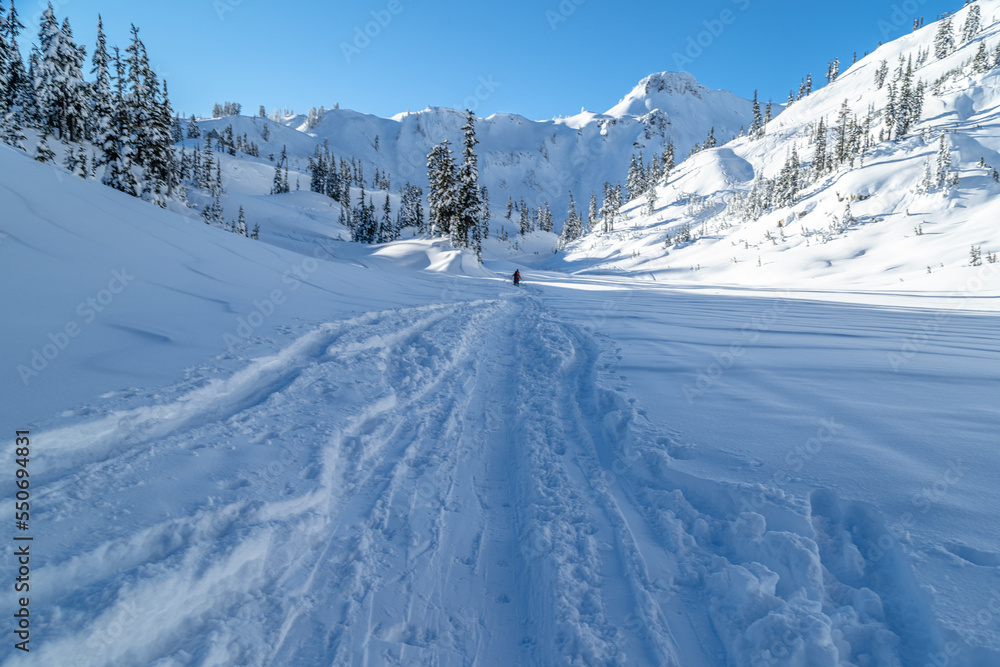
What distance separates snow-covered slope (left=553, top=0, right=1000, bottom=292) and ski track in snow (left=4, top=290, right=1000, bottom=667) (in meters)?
19.2

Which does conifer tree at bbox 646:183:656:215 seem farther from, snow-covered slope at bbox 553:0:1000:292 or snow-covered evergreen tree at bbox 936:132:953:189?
snow-covered evergreen tree at bbox 936:132:953:189

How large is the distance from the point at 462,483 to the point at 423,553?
975 mm

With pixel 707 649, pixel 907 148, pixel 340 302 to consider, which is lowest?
pixel 707 649

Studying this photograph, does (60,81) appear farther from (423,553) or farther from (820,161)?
(820,161)

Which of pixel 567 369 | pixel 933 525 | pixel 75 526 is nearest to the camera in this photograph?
pixel 75 526

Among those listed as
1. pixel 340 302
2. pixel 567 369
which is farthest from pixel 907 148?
pixel 340 302

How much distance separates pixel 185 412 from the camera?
4.29 metres

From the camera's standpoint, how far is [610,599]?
2818mm

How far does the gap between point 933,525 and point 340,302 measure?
37.2 feet

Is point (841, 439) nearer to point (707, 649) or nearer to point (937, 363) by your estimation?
point (707, 649)

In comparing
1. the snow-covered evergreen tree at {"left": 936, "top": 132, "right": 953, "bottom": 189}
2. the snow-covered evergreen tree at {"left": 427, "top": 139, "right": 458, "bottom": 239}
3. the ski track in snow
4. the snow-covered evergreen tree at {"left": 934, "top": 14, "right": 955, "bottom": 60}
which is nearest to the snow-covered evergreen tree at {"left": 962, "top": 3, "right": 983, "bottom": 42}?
the snow-covered evergreen tree at {"left": 934, "top": 14, "right": 955, "bottom": 60}

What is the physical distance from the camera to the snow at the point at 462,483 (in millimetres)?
2438

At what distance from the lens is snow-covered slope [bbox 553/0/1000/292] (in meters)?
20.4

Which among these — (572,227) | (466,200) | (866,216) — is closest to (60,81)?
(466,200)
